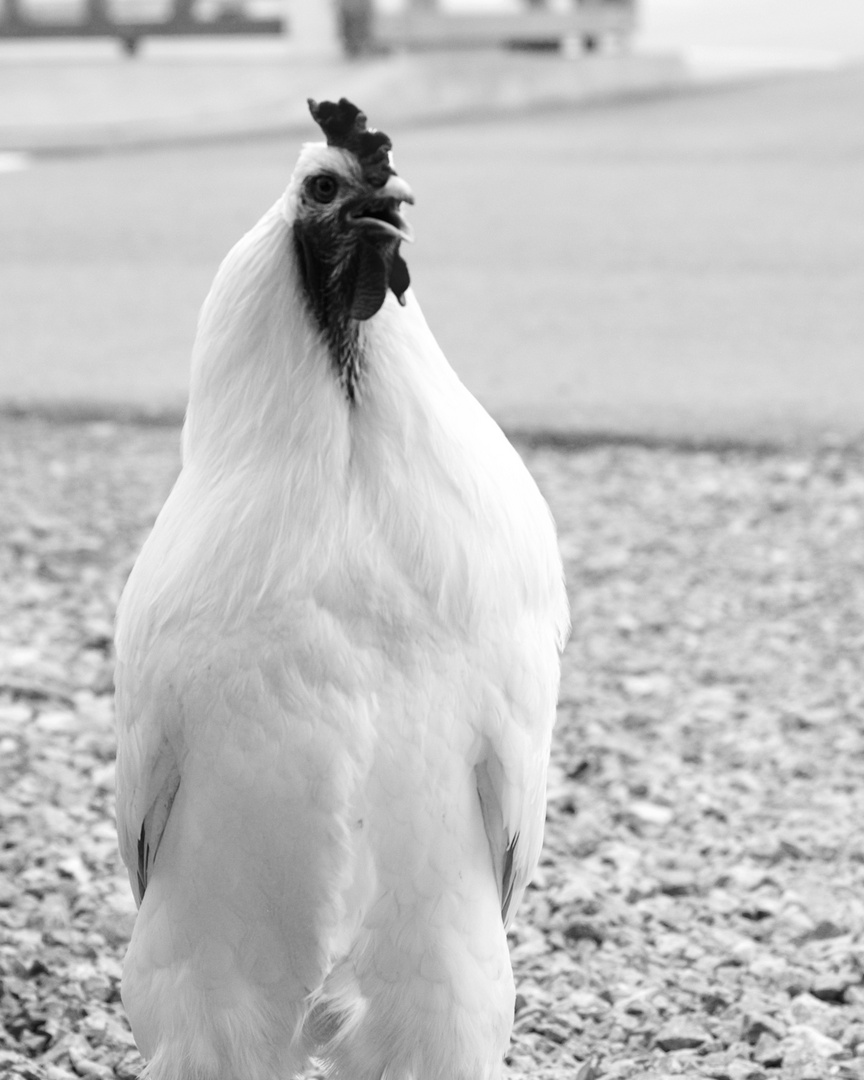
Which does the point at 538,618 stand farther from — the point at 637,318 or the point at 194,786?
the point at 637,318

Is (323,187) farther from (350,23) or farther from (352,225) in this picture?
(350,23)

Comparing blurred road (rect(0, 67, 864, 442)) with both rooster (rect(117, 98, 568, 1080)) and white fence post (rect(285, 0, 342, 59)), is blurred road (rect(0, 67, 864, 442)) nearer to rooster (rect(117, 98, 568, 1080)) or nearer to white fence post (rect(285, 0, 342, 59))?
white fence post (rect(285, 0, 342, 59))

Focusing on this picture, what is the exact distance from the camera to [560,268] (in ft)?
31.1

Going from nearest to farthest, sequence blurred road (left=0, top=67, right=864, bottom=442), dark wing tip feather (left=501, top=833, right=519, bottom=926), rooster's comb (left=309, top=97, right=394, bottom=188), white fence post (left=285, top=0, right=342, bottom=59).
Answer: rooster's comb (left=309, top=97, right=394, bottom=188)
dark wing tip feather (left=501, top=833, right=519, bottom=926)
blurred road (left=0, top=67, right=864, bottom=442)
white fence post (left=285, top=0, right=342, bottom=59)

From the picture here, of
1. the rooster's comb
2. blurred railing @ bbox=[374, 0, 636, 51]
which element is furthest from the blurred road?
the rooster's comb

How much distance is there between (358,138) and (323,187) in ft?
0.26

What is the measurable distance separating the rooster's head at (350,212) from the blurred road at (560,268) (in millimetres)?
4280

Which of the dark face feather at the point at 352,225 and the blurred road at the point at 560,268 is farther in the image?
the blurred road at the point at 560,268

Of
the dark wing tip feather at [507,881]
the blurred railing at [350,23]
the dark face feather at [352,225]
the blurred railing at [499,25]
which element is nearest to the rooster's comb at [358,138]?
the dark face feather at [352,225]

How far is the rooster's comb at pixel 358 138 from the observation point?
2.01m

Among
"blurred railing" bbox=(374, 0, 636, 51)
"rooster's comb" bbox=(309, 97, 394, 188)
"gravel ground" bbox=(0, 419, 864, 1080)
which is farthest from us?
"blurred railing" bbox=(374, 0, 636, 51)

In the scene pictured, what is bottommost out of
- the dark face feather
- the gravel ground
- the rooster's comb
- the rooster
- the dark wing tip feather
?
the gravel ground

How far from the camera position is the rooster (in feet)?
6.74

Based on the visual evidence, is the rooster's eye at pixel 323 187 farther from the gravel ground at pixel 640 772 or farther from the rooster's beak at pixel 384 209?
the gravel ground at pixel 640 772
